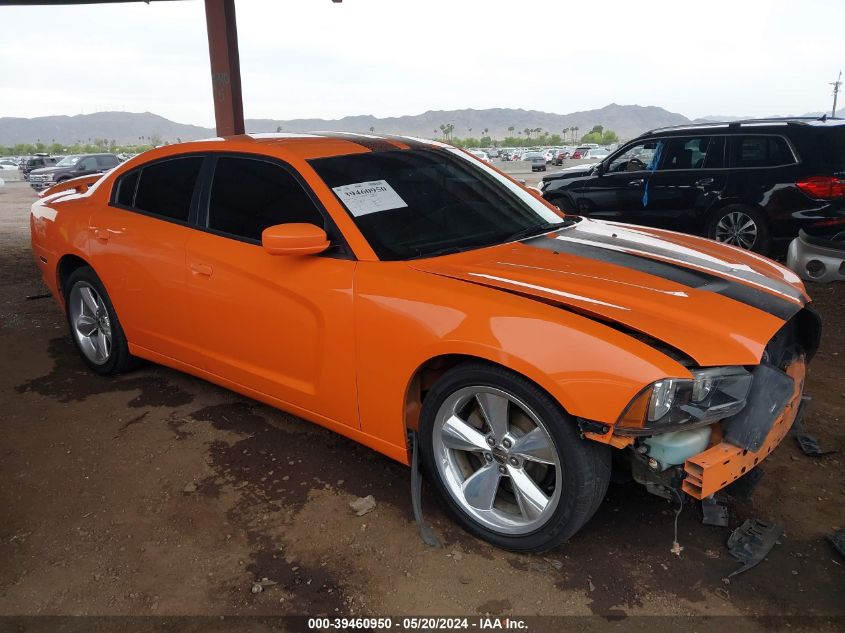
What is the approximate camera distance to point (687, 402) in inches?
86.7

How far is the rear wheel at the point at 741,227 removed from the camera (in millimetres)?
7562

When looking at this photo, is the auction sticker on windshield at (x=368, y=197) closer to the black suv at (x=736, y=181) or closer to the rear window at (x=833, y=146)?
the black suv at (x=736, y=181)

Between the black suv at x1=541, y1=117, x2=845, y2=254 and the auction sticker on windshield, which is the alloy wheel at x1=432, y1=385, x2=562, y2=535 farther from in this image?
the black suv at x1=541, y1=117, x2=845, y2=254

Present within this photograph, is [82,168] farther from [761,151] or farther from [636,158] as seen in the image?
[761,151]

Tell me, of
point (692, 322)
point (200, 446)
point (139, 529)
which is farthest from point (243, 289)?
point (692, 322)

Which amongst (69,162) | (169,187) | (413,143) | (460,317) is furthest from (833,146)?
(69,162)

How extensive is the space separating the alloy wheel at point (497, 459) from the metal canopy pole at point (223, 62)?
41.7 feet

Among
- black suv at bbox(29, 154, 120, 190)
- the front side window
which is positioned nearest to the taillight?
the front side window

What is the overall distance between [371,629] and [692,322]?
154cm

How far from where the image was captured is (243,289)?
321 centimetres

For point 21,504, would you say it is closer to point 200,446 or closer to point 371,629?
point 200,446

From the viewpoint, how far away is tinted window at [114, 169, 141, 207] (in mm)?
4031

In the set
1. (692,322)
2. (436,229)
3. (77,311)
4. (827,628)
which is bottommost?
(827,628)

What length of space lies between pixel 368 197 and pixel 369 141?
0.64 meters
